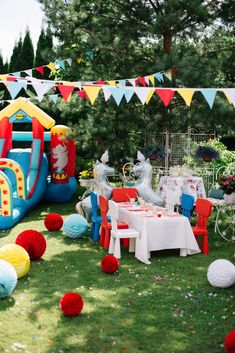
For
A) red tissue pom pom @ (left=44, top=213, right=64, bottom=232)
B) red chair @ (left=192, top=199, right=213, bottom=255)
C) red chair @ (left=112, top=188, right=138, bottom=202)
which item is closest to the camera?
red chair @ (left=192, top=199, right=213, bottom=255)

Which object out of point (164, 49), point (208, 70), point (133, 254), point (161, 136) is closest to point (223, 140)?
point (161, 136)

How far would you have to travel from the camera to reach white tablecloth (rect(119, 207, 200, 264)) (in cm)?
633

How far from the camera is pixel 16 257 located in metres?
5.31

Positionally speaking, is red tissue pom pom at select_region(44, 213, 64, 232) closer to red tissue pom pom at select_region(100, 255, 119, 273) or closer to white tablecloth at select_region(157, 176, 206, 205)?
white tablecloth at select_region(157, 176, 206, 205)

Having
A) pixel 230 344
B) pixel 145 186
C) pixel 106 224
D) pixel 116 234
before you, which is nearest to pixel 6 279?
pixel 116 234

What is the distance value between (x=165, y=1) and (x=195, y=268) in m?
6.05

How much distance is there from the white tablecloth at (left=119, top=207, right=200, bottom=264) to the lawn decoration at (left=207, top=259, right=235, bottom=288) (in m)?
1.23

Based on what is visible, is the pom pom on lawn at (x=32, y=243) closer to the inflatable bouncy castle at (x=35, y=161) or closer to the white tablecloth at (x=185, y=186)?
the inflatable bouncy castle at (x=35, y=161)

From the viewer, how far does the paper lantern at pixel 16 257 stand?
527cm

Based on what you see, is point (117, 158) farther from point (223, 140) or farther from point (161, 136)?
point (223, 140)

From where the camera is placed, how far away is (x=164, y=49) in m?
10.4

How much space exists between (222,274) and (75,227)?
301cm

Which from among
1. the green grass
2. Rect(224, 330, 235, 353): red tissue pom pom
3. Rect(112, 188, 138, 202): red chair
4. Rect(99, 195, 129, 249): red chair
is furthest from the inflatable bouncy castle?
Rect(224, 330, 235, 353): red tissue pom pom

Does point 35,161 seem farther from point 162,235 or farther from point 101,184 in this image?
point 162,235
